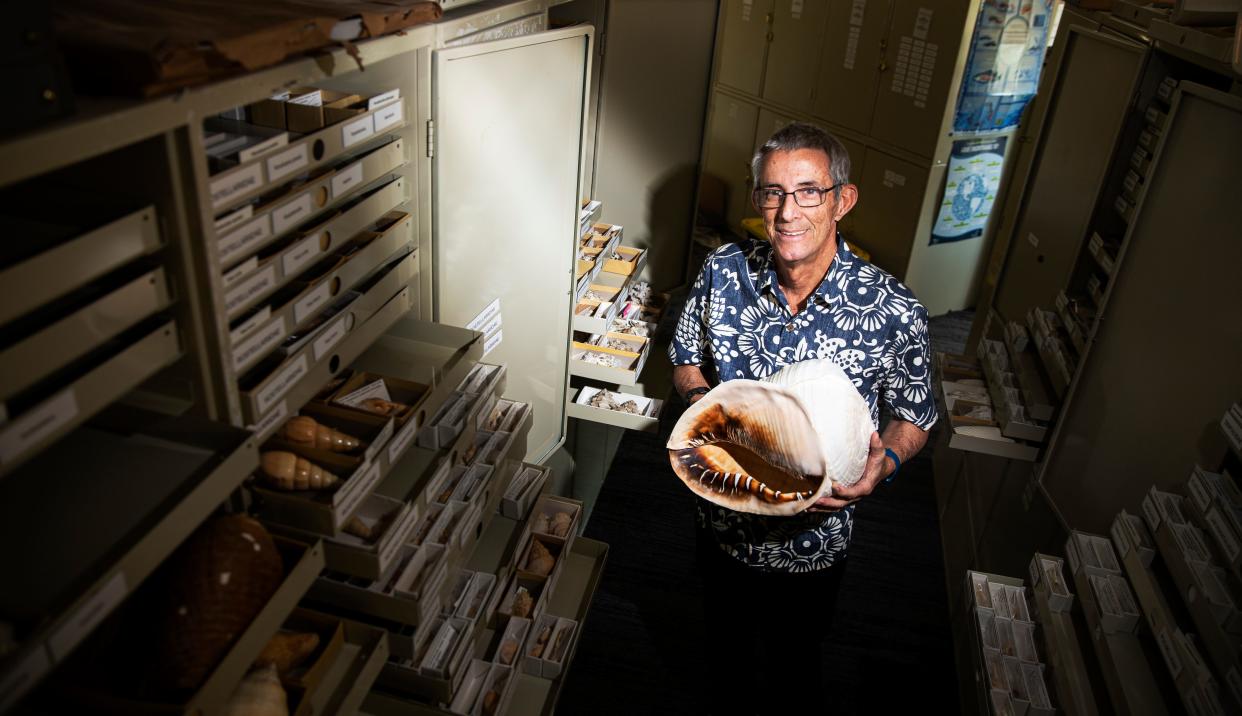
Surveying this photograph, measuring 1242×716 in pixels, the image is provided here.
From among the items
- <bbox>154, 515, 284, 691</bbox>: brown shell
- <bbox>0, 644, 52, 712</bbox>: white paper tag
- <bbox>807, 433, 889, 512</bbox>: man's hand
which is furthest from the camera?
<bbox>807, 433, 889, 512</bbox>: man's hand

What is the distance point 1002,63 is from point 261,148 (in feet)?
15.8

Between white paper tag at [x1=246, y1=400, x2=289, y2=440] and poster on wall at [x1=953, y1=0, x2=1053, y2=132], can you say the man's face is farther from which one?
poster on wall at [x1=953, y1=0, x2=1053, y2=132]

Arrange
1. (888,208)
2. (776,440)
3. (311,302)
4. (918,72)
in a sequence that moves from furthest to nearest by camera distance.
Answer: (888,208)
(918,72)
(776,440)
(311,302)

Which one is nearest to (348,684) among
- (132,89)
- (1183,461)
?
(132,89)

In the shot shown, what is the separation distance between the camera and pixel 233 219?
1.26 m

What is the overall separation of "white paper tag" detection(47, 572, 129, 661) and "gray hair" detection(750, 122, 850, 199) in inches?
62.8

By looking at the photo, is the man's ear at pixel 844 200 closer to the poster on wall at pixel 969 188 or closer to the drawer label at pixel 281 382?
the drawer label at pixel 281 382

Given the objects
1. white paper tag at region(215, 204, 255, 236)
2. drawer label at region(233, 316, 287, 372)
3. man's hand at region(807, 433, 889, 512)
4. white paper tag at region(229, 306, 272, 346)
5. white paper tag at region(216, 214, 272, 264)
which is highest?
white paper tag at region(215, 204, 255, 236)

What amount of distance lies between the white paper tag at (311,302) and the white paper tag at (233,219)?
0.21m

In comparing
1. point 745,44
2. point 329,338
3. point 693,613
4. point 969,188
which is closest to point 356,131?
point 329,338

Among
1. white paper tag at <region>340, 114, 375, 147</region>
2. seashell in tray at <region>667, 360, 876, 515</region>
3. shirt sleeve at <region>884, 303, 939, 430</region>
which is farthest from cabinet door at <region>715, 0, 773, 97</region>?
white paper tag at <region>340, 114, 375, 147</region>

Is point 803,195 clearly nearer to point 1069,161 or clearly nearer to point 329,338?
point 329,338

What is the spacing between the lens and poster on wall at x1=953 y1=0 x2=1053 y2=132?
15.9 ft

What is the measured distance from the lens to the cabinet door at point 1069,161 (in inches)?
115
